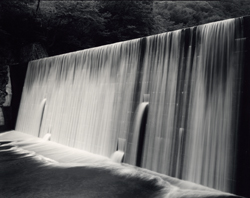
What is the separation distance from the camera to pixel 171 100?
19.9 feet

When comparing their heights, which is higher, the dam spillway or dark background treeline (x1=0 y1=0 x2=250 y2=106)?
dark background treeline (x1=0 y1=0 x2=250 y2=106)

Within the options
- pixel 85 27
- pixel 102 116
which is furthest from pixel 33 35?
pixel 102 116

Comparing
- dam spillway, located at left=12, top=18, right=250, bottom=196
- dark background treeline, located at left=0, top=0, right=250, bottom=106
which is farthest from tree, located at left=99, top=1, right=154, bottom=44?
dam spillway, located at left=12, top=18, right=250, bottom=196

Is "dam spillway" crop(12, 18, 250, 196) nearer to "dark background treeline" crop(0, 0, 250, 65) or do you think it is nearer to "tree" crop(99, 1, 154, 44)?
"dark background treeline" crop(0, 0, 250, 65)

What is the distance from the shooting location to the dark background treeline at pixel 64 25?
1562 centimetres

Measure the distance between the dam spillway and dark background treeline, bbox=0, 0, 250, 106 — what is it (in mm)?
7814

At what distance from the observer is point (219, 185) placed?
4.80 meters

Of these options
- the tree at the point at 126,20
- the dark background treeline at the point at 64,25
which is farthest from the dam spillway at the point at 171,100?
the tree at the point at 126,20

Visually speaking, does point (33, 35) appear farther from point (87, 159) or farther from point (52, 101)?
point (87, 159)

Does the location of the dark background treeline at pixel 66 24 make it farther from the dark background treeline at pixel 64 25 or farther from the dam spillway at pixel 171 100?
the dam spillway at pixel 171 100

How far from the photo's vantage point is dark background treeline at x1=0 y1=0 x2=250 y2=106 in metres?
15.6

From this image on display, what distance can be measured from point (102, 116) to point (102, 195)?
3.78 meters

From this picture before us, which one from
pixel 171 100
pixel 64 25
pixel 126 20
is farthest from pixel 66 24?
pixel 171 100

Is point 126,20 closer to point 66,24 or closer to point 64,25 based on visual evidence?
point 66,24
